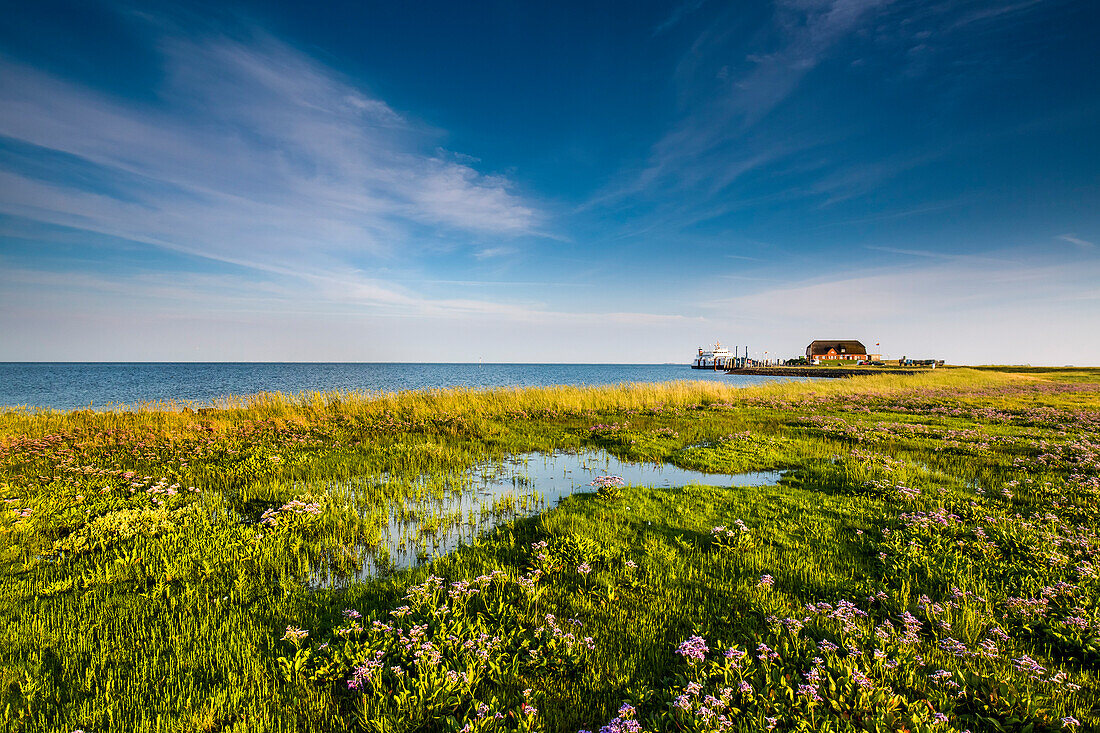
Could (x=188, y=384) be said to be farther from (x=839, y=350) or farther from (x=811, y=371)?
(x=839, y=350)

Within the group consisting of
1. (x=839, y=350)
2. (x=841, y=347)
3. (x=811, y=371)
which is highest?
(x=841, y=347)

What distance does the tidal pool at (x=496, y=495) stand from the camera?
7.51 meters

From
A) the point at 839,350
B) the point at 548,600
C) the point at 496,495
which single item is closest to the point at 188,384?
the point at 496,495

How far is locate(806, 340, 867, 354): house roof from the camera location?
399ft

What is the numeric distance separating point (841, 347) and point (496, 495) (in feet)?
461

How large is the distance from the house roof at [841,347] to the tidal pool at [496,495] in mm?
131831

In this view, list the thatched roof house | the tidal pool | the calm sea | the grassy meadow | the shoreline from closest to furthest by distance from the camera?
1. the grassy meadow
2. the tidal pool
3. the calm sea
4. the shoreline
5. the thatched roof house

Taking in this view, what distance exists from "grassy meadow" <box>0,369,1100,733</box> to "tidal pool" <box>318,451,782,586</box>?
0.15 m

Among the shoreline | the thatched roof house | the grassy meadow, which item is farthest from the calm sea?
the thatched roof house

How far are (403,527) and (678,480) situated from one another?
23.8ft

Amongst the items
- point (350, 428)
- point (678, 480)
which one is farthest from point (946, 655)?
point (350, 428)

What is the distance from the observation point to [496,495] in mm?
10625

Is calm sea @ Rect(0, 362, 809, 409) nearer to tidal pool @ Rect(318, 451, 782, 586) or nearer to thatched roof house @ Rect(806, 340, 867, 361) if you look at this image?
tidal pool @ Rect(318, 451, 782, 586)

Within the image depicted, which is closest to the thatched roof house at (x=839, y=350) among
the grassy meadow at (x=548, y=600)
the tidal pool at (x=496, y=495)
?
the grassy meadow at (x=548, y=600)
